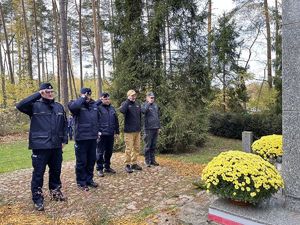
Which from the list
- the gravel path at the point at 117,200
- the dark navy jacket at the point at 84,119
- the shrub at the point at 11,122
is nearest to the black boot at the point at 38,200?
the gravel path at the point at 117,200

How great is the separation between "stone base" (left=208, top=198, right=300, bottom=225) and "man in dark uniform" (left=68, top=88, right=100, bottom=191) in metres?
2.68

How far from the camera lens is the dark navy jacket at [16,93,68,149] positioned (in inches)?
188

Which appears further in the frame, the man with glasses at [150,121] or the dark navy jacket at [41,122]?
the man with glasses at [150,121]

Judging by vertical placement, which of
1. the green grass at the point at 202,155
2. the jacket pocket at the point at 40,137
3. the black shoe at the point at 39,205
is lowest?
the green grass at the point at 202,155

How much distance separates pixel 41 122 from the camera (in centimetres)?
485

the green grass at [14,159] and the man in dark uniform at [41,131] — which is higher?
the man in dark uniform at [41,131]

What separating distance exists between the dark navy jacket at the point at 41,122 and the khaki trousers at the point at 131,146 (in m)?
2.36

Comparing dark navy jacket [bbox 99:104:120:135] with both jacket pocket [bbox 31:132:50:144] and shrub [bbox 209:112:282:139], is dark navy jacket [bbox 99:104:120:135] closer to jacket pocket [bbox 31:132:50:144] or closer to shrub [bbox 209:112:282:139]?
jacket pocket [bbox 31:132:50:144]

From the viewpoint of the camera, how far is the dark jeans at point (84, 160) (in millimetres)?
5785

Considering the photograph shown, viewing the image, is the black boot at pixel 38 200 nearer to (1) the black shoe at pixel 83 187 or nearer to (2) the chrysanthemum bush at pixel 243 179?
(1) the black shoe at pixel 83 187

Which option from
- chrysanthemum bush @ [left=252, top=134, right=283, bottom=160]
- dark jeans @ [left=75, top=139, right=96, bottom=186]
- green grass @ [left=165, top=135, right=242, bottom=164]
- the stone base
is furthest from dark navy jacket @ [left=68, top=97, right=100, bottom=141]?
green grass @ [left=165, top=135, right=242, bottom=164]

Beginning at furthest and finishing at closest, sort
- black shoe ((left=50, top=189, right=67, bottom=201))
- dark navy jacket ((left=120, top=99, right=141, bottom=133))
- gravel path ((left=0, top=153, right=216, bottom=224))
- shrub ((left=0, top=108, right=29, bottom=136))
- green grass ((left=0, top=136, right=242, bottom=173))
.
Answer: shrub ((left=0, top=108, right=29, bottom=136))
green grass ((left=0, top=136, right=242, bottom=173))
dark navy jacket ((left=120, top=99, right=141, bottom=133))
black shoe ((left=50, top=189, right=67, bottom=201))
gravel path ((left=0, top=153, right=216, bottom=224))

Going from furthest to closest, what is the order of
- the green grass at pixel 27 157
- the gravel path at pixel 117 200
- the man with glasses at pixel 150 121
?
the green grass at pixel 27 157, the man with glasses at pixel 150 121, the gravel path at pixel 117 200

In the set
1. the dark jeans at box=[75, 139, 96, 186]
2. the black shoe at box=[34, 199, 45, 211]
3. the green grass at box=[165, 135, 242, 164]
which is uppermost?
the dark jeans at box=[75, 139, 96, 186]
